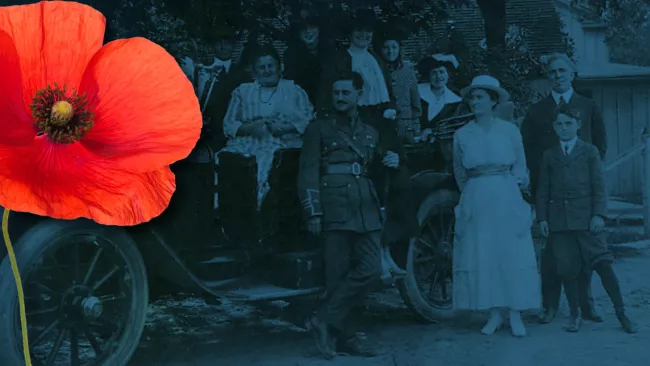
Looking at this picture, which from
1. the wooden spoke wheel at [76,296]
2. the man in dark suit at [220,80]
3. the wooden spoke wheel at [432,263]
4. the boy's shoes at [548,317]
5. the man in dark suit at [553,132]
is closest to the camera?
the wooden spoke wheel at [76,296]

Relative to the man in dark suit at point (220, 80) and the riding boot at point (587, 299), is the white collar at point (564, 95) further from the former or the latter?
the man in dark suit at point (220, 80)

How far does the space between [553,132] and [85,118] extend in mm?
2137

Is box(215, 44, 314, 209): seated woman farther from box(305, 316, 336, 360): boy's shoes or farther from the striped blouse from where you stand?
box(305, 316, 336, 360): boy's shoes

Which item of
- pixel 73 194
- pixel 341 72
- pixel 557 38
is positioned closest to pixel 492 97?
pixel 557 38

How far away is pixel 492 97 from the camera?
265 cm

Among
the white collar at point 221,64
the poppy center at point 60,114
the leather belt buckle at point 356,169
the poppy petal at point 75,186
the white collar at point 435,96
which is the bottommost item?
Result: the leather belt buckle at point 356,169

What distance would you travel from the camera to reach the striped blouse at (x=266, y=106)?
2.50 meters

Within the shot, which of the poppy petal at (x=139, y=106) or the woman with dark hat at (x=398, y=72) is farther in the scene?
the woman with dark hat at (x=398, y=72)

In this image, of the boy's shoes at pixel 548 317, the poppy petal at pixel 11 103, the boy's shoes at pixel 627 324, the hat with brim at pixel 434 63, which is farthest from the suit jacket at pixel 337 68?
the poppy petal at pixel 11 103

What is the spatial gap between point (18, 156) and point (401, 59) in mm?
1998

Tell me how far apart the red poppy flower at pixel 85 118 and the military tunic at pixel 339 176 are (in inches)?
75.0

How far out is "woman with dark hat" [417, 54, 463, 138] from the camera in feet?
8.48

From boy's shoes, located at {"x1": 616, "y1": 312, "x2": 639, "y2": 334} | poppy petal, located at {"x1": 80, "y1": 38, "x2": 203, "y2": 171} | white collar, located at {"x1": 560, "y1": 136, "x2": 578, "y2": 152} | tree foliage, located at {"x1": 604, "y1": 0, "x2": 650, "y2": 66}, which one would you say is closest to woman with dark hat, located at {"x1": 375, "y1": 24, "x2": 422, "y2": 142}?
white collar, located at {"x1": 560, "y1": 136, "x2": 578, "y2": 152}

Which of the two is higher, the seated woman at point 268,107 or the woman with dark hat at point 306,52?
the woman with dark hat at point 306,52
